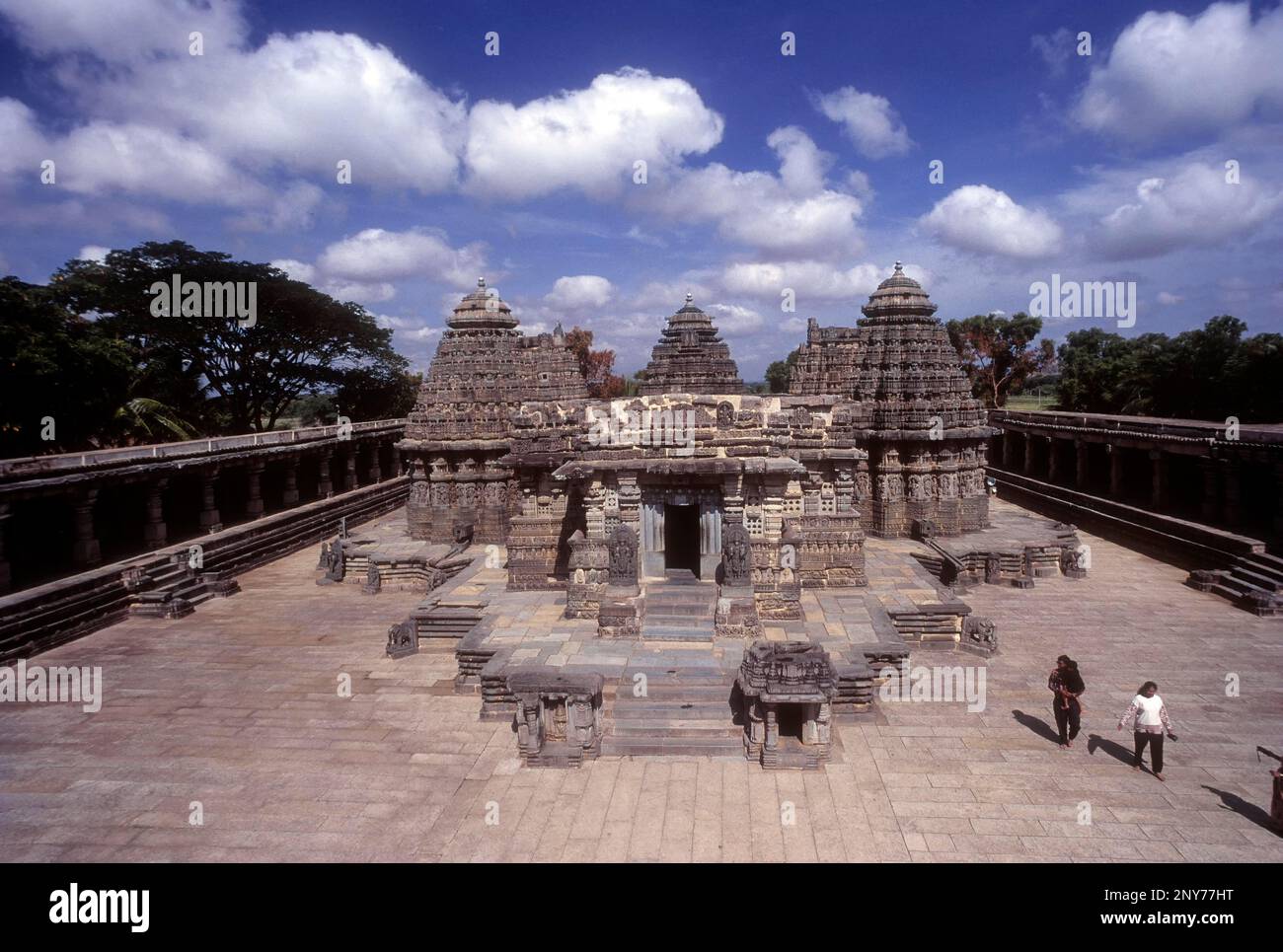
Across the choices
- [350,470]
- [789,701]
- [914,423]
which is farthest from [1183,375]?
[350,470]

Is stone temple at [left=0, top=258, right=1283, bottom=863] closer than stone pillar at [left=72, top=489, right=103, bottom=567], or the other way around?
stone temple at [left=0, top=258, right=1283, bottom=863]

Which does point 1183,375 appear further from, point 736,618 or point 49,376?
point 49,376

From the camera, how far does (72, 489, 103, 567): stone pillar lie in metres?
20.0

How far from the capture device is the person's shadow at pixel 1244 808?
8742 millimetres

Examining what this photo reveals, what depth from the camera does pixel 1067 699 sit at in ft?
35.0

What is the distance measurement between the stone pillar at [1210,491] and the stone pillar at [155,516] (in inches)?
1323

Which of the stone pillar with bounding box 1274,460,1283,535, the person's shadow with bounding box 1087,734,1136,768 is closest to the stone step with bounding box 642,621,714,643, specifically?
the person's shadow with bounding box 1087,734,1136,768

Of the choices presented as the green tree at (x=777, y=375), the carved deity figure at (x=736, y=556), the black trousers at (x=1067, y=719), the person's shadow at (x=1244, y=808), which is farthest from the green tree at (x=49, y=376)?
the green tree at (x=777, y=375)

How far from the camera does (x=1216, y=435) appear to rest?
22.6 m

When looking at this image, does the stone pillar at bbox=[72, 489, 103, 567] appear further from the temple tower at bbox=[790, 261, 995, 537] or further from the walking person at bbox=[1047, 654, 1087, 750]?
the walking person at bbox=[1047, 654, 1087, 750]

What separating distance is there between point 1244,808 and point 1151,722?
4.26ft

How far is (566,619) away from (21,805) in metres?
8.62

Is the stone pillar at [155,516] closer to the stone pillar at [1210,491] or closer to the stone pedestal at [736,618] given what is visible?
the stone pedestal at [736,618]

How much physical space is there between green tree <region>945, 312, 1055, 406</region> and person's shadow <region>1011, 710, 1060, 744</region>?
45.8 metres
